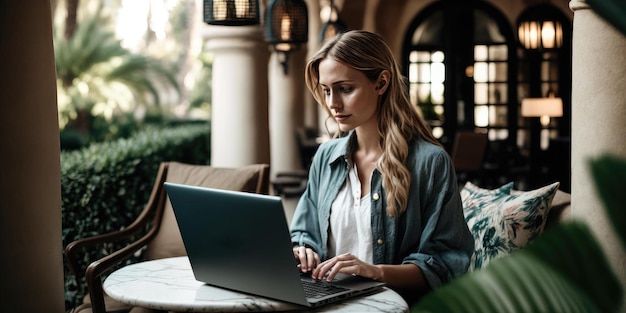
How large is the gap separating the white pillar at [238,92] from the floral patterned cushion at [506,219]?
3.51 meters

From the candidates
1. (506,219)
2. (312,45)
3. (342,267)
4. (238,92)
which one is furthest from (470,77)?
(342,267)

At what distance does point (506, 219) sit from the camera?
3098 millimetres

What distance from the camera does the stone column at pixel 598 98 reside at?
8.65 ft

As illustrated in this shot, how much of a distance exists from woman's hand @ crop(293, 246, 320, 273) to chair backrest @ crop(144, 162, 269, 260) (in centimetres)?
144

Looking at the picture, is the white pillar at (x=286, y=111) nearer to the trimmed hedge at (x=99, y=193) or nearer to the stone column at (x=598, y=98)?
the trimmed hedge at (x=99, y=193)

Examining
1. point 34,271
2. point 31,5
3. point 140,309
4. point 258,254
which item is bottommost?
point 140,309

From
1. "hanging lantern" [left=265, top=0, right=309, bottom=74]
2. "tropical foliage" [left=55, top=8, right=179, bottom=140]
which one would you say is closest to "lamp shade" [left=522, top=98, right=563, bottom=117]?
"hanging lantern" [left=265, top=0, right=309, bottom=74]

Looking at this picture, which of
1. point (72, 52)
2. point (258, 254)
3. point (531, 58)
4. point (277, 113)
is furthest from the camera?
point (72, 52)

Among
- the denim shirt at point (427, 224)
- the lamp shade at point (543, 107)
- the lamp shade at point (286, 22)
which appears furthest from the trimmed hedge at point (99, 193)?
the lamp shade at point (543, 107)

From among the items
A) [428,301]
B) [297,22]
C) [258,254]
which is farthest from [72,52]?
[428,301]

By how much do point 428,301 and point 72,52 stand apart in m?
17.9

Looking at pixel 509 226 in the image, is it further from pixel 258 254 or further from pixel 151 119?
pixel 151 119

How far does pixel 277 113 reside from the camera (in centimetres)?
1165

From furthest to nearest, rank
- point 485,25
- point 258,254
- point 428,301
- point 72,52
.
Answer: point 72,52, point 485,25, point 258,254, point 428,301
